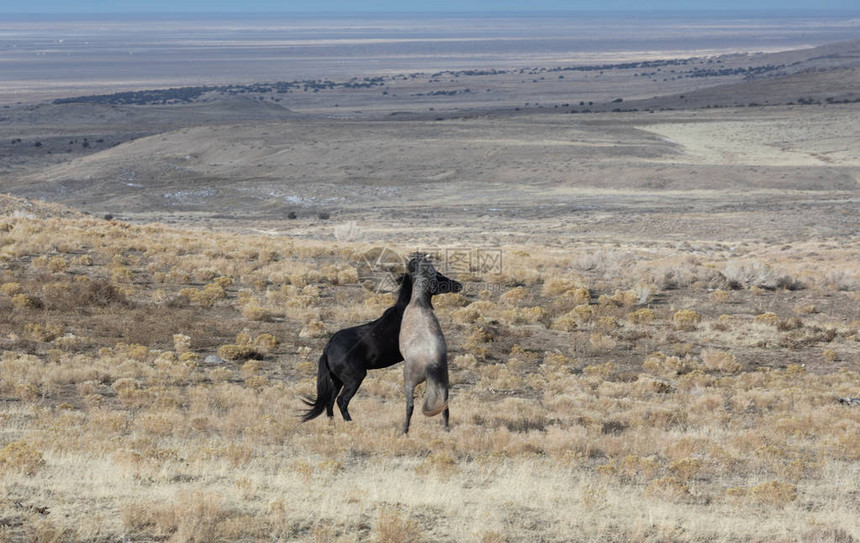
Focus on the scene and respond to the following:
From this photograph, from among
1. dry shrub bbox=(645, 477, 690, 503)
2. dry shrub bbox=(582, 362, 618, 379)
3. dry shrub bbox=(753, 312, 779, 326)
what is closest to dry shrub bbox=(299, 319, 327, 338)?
dry shrub bbox=(582, 362, 618, 379)

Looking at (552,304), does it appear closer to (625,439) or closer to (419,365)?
(625,439)

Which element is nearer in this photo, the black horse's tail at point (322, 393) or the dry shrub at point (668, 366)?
the black horse's tail at point (322, 393)

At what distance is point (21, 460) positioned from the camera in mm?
7504

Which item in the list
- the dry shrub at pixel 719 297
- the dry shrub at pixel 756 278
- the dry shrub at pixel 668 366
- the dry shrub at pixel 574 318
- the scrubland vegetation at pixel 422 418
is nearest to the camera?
the scrubland vegetation at pixel 422 418

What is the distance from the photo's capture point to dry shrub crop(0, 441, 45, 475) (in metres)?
7.40

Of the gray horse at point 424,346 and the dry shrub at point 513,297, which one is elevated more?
the gray horse at point 424,346

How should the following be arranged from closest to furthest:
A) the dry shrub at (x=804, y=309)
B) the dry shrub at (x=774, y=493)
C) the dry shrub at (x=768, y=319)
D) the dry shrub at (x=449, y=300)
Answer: the dry shrub at (x=774, y=493)
the dry shrub at (x=768, y=319)
the dry shrub at (x=449, y=300)
the dry shrub at (x=804, y=309)

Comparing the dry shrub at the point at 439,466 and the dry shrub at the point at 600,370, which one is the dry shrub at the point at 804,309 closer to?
the dry shrub at the point at 600,370

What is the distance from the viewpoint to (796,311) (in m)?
19.1

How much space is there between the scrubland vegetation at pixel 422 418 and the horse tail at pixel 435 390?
1.89ft

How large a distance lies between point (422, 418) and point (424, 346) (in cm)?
225

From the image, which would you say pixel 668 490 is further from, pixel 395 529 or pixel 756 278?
pixel 756 278

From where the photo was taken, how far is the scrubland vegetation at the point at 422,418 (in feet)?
23.2

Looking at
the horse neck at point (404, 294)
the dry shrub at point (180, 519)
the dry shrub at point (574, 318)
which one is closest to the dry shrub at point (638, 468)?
the horse neck at point (404, 294)
